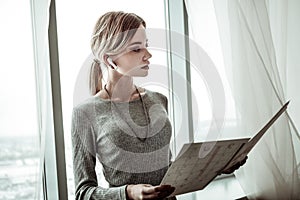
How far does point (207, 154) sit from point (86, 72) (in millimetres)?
508

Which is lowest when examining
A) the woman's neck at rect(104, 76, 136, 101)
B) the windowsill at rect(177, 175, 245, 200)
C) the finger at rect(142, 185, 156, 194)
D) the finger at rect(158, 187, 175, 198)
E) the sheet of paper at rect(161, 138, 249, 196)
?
the windowsill at rect(177, 175, 245, 200)

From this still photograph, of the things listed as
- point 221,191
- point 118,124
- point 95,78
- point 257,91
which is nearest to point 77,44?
point 95,78

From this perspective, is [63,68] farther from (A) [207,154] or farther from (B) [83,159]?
(A) [207,154]

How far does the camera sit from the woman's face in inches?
50.9

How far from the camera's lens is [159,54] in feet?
6.28

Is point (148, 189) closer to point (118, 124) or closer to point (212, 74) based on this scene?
point (118, 124)

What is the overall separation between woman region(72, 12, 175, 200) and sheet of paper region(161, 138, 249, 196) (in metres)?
0.11

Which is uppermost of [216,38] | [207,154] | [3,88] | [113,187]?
[216,38]

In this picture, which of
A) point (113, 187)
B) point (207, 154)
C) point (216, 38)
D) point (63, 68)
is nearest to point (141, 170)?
point (113, 187)

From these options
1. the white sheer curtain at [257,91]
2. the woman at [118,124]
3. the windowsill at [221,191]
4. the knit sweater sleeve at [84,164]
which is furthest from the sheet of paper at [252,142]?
the windowsill at [221,191]

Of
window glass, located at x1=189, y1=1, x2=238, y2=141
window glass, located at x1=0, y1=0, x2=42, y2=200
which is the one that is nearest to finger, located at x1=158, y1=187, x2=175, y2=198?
window glass, located at x1=0, y1=0, x2=42, y2=200

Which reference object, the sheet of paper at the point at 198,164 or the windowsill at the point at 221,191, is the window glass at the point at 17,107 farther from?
the windowsill at the point at 221,191

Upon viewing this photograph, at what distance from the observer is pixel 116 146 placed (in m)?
1.25

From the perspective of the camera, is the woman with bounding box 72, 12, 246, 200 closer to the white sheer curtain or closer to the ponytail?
the ponytail
